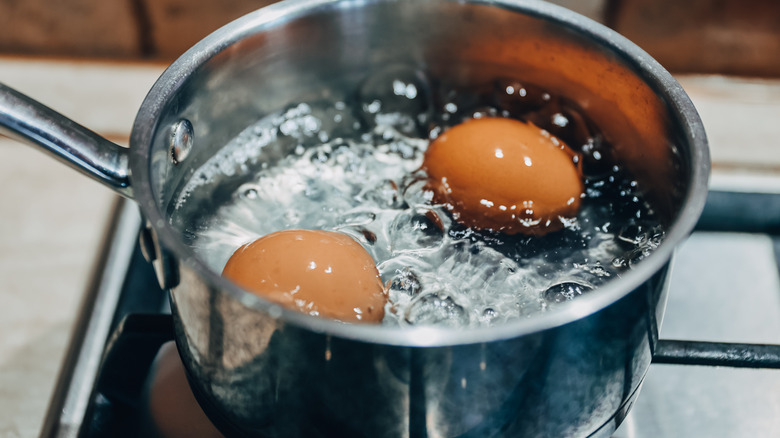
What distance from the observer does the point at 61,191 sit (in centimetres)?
84

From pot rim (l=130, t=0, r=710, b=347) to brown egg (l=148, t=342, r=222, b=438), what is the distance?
7.8 inches

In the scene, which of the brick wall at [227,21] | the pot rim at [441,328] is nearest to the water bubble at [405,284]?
the pot rim at [441,328]

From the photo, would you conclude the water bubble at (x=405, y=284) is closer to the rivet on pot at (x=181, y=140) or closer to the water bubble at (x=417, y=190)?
the water bubble at (x=417, y=190)

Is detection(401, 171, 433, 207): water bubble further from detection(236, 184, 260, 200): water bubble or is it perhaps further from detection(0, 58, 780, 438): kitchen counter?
detection(0, 58, 780, 438): kitchen counter

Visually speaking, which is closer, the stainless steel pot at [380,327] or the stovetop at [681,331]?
the stainless steel pot at [380,327]

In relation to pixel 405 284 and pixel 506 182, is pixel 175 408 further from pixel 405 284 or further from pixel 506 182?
pixel 506 182

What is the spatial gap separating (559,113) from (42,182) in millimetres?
586

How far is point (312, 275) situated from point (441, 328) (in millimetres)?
113

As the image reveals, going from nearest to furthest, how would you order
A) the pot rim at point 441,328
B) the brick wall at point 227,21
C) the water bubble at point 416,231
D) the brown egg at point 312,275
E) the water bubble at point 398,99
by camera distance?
1. the pot rim at point 441,328
2. the brown egg at point 312,275
3. the water bubble at point 416,231
4. the water bubble at point 398,99
5. the brick wall at point 227,21

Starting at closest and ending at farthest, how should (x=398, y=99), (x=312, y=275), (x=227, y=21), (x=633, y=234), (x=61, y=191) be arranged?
(x=312, y=275) < (x=633, y=234) < (x=398, y=99) < (x=61, y=191) < (x=227, y=21)

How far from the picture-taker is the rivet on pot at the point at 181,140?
52 centimetres

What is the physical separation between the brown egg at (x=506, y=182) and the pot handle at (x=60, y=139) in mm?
257

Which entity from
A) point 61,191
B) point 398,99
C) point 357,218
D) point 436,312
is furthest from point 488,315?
point 61,191

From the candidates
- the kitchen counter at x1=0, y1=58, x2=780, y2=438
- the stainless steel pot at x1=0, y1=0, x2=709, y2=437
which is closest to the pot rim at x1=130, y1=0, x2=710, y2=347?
the stainless steel pot at x1=0, y1=0, x2=709, y2=437
